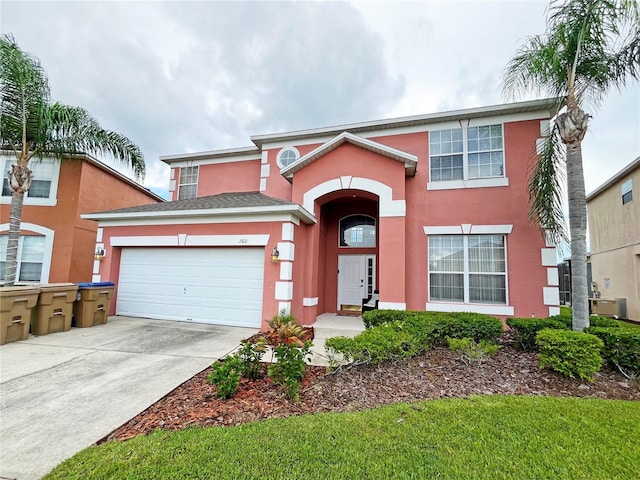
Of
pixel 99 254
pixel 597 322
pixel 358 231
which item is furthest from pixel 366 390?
pixel 99 254

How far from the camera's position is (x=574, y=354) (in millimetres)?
4402

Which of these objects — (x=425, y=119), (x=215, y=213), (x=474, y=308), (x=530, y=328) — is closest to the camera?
(x=530, y=328)

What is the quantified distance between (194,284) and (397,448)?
25.7 ft

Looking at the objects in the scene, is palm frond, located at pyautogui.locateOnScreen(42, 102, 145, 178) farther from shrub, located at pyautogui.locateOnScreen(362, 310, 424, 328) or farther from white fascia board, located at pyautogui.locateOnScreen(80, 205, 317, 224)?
shrub, located at pyautogui.locateOnScreen(362, 310, 424, 328)

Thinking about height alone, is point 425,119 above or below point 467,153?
above

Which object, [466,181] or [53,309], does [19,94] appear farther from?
[466,181]

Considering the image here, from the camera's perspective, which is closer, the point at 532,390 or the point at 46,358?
the point at 532,390

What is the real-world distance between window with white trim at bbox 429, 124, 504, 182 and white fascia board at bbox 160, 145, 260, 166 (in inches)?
276

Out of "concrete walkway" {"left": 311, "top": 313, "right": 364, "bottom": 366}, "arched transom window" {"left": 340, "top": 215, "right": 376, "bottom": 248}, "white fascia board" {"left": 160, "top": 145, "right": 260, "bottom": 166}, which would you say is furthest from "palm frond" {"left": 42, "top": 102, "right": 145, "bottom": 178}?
"concrete walkway" {"left": 311, "top": 313, "right": 364, "bottom": 366}

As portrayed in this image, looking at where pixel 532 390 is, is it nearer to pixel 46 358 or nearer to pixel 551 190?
pixel 551 190

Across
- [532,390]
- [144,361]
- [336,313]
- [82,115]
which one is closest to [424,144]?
[336,313]

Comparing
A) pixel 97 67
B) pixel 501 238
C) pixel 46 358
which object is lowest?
pixel 46 358

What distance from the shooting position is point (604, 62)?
6.23 metres

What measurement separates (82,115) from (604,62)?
15146 millimetres
